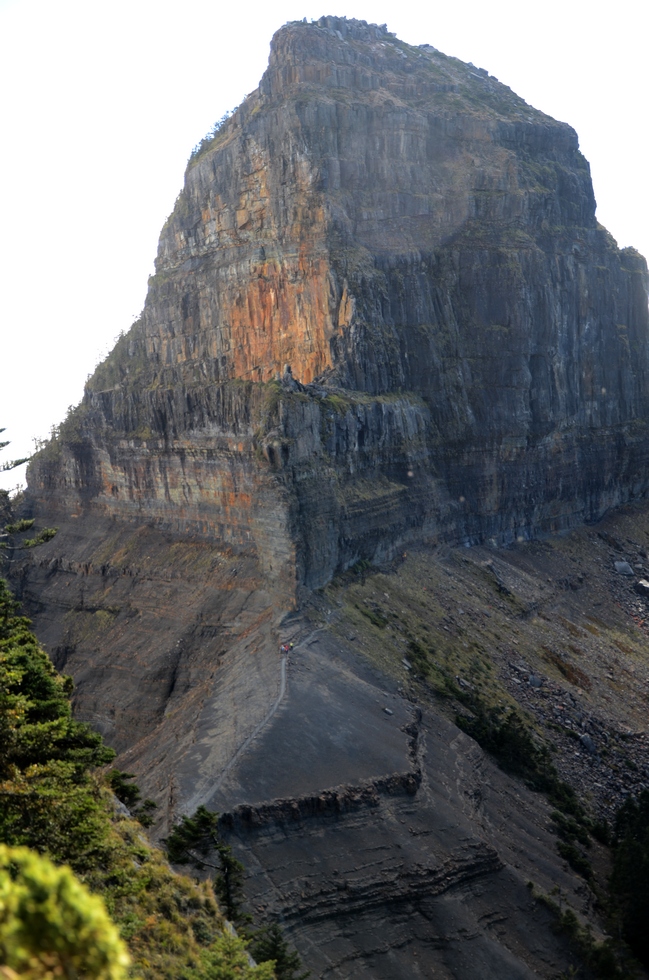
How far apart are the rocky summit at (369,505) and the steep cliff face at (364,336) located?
0.90ft

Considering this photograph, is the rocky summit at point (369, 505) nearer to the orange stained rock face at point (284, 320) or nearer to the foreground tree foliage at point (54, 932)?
the orange stained rock face at point (284, 320)

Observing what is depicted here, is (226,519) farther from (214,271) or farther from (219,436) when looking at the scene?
(214,271)

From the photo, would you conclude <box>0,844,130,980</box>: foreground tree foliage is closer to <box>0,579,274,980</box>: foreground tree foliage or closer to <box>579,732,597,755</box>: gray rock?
<box>0,579,274,980</box>: foreground tree foliage

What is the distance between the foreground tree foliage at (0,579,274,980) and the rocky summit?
7.37 meters

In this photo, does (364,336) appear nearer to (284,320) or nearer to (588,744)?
(284,320)

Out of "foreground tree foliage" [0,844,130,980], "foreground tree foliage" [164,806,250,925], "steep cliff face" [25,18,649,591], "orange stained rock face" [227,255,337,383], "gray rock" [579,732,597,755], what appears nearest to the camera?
"foreground tree foliage" [0,844,130,980]

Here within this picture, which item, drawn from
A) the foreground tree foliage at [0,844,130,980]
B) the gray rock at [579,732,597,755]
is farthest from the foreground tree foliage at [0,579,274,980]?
the gray rock at [579,732,597,755]

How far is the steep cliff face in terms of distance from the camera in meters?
56.0

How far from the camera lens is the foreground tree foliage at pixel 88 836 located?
16.8 meters

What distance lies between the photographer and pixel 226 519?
57.6m

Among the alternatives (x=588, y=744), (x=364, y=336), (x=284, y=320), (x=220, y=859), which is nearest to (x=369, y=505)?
(x=364, y=336)

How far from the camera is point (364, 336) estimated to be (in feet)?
197

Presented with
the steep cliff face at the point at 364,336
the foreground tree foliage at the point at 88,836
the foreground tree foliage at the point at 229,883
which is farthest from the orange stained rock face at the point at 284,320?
the foreground tree foliage at the point at 88,836

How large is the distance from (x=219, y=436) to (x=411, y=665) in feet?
69.9
